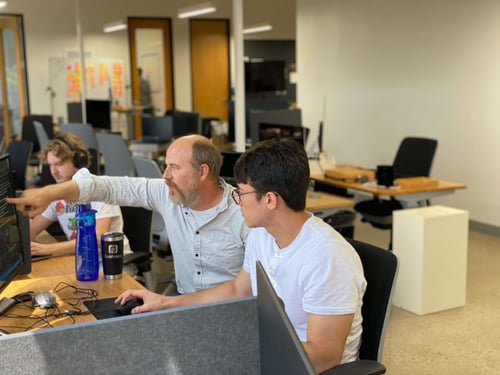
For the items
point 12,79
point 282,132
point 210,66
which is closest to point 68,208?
point 282,132

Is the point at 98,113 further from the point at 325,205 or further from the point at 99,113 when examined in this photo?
the point at 325,205

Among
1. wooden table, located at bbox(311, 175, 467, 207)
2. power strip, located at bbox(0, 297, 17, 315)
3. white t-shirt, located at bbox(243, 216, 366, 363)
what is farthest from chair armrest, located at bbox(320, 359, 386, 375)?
wooden table, located at bbox(311, 175, 467, 207)

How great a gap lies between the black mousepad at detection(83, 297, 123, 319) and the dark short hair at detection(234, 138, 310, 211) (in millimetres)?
633

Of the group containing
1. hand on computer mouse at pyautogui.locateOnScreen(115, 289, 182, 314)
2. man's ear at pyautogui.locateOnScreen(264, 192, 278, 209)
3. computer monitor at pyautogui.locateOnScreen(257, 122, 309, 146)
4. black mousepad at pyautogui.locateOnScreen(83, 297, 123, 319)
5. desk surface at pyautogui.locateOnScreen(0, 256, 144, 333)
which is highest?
man's ear at pyautogui.locateOnScreen(264, 192, 278, 209)

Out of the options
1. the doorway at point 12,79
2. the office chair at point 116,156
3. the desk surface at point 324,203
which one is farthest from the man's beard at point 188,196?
the doorway at point 12,79

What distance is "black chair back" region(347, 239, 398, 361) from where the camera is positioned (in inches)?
73.5

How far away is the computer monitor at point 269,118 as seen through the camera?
5.23 m

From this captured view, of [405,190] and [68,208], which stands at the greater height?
[68,208]

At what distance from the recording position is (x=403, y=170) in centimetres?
564

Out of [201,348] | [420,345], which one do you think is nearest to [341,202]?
[420,345]

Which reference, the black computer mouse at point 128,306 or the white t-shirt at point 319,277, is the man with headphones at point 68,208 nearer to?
the black computer mouse at point 128,306

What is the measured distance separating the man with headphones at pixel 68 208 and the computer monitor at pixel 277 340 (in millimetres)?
1851

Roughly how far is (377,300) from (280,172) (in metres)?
0.53

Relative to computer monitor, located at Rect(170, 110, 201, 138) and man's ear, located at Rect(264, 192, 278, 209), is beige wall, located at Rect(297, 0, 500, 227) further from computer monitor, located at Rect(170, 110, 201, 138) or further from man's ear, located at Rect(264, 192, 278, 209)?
man's ear, located at Rect(264, 192, 278, 209)
